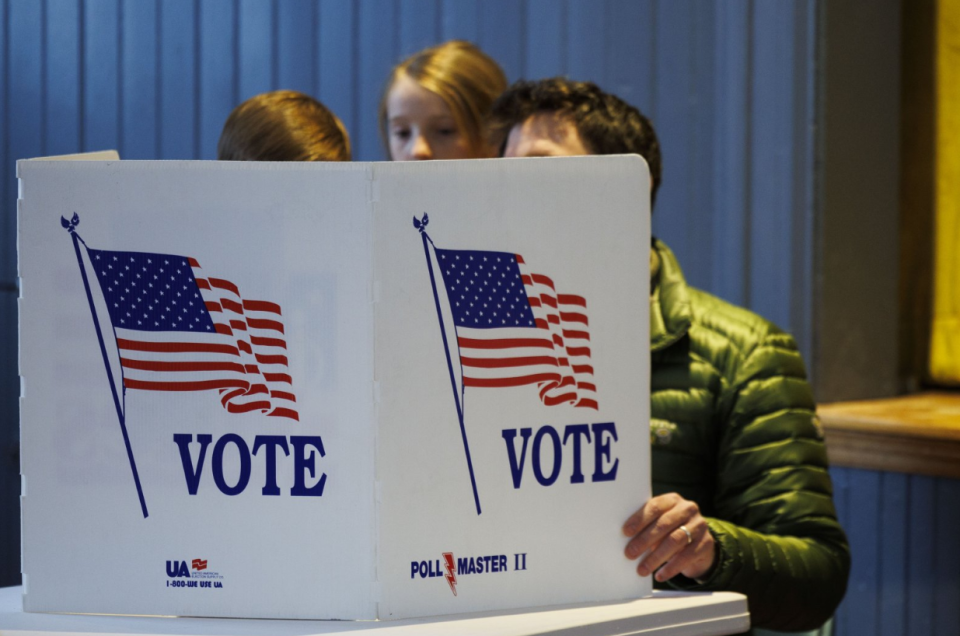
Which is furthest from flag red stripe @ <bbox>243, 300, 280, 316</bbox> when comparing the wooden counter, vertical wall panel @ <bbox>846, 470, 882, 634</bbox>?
vertical wall panel @ <bbox>846, 470, 882, 634</bbox>

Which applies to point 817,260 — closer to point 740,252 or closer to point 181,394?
point 740,252

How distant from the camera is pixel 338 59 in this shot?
3.20 metres

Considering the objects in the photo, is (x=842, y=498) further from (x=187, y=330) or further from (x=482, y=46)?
(x=187, y=330)

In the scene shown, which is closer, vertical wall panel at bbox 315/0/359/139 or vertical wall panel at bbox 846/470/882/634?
vertical wall panel at bbox 846/470/882/634

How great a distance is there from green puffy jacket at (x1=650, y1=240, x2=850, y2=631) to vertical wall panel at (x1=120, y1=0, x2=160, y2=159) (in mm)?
2457

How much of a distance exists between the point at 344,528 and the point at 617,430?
26 centimetres

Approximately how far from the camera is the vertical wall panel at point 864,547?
2307mm

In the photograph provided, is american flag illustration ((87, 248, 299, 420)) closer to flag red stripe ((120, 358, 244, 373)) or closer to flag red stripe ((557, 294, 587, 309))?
flag red stripe ((120, 358, 244, 373))

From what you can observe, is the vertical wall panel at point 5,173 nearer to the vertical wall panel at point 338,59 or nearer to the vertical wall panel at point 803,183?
the vertical wall panel at point 338,59

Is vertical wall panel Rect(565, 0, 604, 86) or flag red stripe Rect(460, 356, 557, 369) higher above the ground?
vertical wall panel Rect(565, 0, 604, 86)

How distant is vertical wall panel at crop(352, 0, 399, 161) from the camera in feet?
10.3

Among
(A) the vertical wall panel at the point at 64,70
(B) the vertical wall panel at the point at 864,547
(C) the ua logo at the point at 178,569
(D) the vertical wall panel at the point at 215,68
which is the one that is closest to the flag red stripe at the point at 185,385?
(C) the ua logo at the point at 178,569

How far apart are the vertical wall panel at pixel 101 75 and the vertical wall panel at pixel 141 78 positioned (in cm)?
4

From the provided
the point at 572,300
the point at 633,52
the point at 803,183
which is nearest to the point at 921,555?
the point at 803,183
